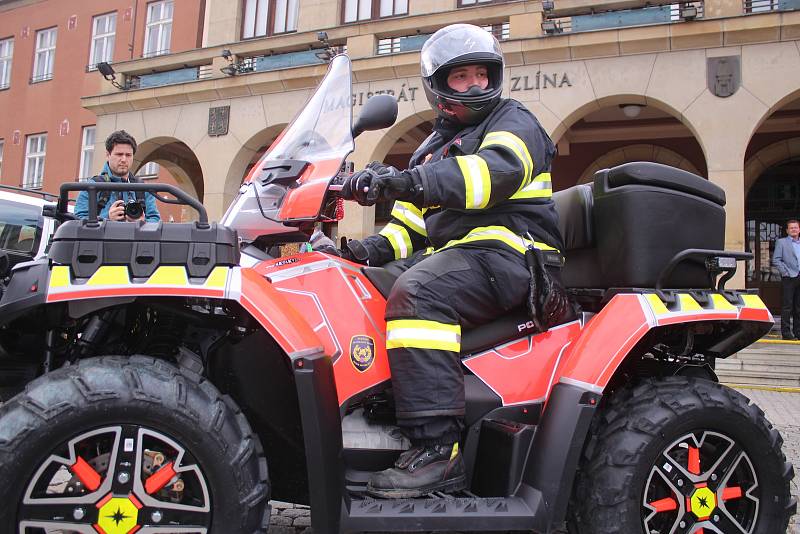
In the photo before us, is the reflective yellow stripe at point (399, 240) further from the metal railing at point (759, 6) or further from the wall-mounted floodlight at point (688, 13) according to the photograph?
the metal railing at point (759, 6)

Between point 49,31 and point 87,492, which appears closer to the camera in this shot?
point 87,492

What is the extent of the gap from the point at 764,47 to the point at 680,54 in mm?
1322

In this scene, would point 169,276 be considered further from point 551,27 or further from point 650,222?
point 551,27

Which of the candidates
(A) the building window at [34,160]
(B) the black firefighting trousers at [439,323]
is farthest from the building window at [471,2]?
(A) the building window at [34,160]

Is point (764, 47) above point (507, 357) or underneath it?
above

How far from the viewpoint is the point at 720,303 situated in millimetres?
2506

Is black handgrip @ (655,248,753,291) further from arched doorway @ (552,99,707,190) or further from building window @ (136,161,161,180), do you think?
building window @ (136,161,161,180)

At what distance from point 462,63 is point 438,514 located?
65.2 inches

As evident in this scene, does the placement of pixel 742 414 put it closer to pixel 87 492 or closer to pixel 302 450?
pixel 302 450

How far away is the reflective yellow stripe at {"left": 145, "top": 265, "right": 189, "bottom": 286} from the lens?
1.96 m

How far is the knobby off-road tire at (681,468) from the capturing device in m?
2.26

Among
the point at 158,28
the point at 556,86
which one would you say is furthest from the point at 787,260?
the point at 158,28

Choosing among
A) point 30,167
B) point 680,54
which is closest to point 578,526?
point 680,54

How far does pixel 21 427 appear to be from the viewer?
180 cm
